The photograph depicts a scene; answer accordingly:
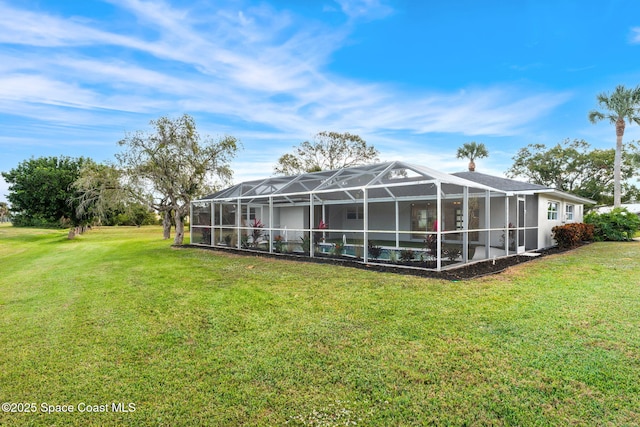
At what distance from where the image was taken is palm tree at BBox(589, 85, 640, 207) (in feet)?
63.1

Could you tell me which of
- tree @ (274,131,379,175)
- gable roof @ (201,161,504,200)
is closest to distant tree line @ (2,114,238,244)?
gable roof @ (201,161,504,200)

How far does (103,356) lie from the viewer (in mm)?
3197

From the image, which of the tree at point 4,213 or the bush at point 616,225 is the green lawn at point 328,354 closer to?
the bush at point 616,225

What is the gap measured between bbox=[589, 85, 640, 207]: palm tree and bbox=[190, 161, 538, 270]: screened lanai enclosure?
12520mm

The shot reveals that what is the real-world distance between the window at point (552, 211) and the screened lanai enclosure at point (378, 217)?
1634 mm

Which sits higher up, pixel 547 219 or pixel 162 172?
pixel 162 172

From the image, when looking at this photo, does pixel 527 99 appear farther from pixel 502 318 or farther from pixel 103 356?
pixel 103 356

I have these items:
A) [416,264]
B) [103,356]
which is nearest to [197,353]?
[103,356]

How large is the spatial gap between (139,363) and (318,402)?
1818mm

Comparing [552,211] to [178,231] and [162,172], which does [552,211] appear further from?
[162,172]

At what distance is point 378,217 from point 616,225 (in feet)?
39.2

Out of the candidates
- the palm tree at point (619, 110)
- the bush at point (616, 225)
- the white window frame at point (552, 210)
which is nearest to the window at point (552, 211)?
the white window frame at point (552, 210)

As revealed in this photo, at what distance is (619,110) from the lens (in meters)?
19.5

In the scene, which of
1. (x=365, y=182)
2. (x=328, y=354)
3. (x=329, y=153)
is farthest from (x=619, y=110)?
(x=328, y=354)
